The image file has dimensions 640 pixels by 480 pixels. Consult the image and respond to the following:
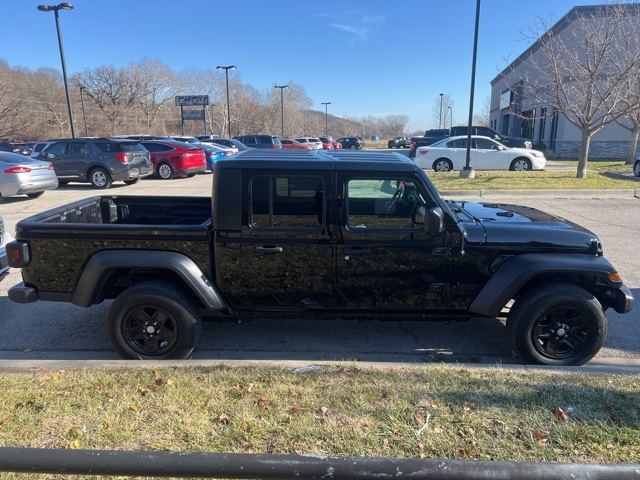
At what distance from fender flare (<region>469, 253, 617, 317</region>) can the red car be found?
16201 millimetres

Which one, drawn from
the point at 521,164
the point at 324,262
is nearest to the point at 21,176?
the point at 324,262

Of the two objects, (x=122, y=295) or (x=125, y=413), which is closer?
(x=125, y=413)

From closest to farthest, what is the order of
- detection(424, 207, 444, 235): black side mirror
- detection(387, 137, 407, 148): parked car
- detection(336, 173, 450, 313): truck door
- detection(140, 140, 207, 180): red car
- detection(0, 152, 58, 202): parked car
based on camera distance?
detection(424, 207, 444, 235): black side mirror
detection(336, 173, 450, 313): truck door
detection(0, 152, 58, 202): parked car
detection(140, 140, 207, 180): red car
detection(387, 137, 407, 148): parked car

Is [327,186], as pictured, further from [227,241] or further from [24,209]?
[24,209]

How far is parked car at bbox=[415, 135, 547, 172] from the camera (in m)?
18.2

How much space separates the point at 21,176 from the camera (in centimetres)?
1222

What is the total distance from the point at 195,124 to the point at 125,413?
86.5m

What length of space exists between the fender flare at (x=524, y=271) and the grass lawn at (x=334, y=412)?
1.84 feet

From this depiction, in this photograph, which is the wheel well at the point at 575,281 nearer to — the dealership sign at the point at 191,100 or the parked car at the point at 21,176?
the parked car at the point at 21,176

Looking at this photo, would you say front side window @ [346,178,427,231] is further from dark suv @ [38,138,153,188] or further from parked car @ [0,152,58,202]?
dark suv @ [38,138,153,188]

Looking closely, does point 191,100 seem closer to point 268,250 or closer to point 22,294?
point 22,294

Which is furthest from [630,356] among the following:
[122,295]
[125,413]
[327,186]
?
[122,295]

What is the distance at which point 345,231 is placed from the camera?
366 centimetres

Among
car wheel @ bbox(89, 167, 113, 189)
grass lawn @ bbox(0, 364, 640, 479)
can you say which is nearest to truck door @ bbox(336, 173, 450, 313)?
grass lawn @ bbox(0, 364, 640, 479)
